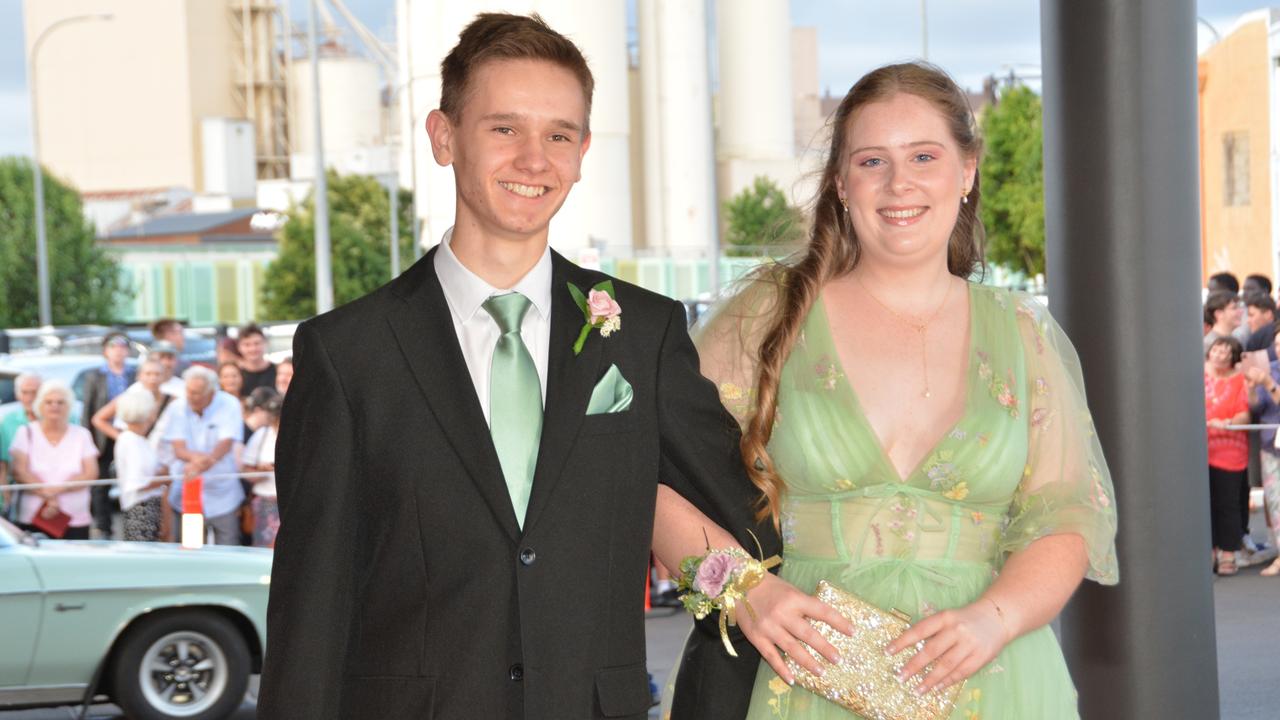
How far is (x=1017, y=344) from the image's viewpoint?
361 cm

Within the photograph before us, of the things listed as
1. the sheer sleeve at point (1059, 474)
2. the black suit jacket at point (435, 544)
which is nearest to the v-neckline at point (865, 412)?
the sheer sleeve at point (1059, 474)

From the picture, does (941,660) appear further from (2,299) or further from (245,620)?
(2,299)

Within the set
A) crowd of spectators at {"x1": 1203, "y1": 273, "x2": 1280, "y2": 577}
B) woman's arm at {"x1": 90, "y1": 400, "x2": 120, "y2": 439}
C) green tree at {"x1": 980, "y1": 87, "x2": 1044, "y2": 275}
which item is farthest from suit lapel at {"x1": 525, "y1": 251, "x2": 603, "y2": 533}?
green tree at {"x1": 980, "y1": 87, "x2": 1044, "y2": 275}

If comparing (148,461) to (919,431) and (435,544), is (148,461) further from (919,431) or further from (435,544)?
(435,544)

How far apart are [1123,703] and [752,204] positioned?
76552mm

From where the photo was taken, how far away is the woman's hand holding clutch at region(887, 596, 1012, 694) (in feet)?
10.5

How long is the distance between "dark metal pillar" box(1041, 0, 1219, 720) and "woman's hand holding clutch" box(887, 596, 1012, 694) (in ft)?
6.63

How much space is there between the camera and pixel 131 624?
839 centimetres

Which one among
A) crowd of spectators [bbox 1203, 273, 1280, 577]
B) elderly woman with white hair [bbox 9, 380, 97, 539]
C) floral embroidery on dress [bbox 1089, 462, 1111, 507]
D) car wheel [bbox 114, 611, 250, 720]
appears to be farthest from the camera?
crowd of spectators [bbox 1203, 273, 1280, 577]

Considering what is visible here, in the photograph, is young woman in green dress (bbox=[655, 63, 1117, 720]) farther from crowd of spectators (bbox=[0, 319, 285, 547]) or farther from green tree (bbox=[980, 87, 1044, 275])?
green tree (bbox=[980, 87, 1044, 275])

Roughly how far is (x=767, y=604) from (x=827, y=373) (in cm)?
55

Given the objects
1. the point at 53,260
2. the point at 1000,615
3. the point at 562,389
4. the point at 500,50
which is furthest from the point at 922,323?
the point at 53,260

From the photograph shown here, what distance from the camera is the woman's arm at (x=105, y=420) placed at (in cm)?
1179

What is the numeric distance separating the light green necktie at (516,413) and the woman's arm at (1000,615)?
2.79 ft
